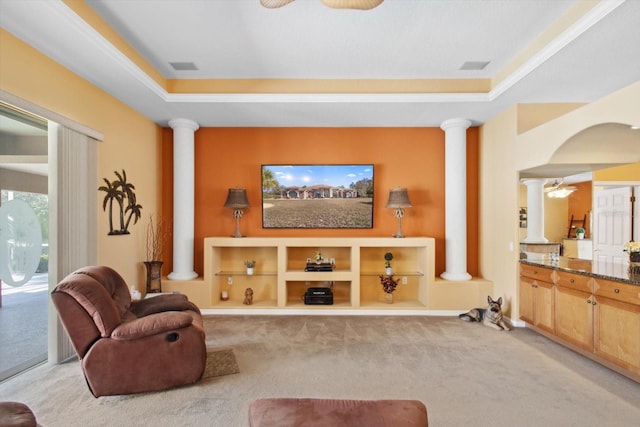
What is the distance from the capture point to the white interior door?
3996mm

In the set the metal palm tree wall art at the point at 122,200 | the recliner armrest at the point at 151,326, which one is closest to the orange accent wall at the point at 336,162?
the metal palm tree wall art at the point at 122,200

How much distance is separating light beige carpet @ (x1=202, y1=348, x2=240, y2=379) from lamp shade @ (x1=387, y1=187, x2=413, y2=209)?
298 centimetres

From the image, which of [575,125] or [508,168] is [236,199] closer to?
[508,168]

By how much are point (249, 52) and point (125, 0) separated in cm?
Result: 120

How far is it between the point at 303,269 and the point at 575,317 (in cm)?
341

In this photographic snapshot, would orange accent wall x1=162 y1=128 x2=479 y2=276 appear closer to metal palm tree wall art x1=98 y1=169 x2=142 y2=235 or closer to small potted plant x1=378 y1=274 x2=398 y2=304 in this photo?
small potted plant x1=378 y1=274 x2=398 y2=304

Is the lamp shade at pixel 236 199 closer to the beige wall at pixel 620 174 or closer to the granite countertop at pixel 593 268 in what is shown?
the granite countertop at pixel 593 268

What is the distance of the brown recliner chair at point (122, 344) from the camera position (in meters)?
2.56

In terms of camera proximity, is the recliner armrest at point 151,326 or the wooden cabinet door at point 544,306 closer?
the recliner armrest at point 151,326

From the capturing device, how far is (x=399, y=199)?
5012mm

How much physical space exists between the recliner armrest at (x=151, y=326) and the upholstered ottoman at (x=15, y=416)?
918 mm

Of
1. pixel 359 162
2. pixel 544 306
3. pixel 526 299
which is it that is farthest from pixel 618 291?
pixel 359 162

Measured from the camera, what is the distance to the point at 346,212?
539cm

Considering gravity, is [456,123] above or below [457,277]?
above
